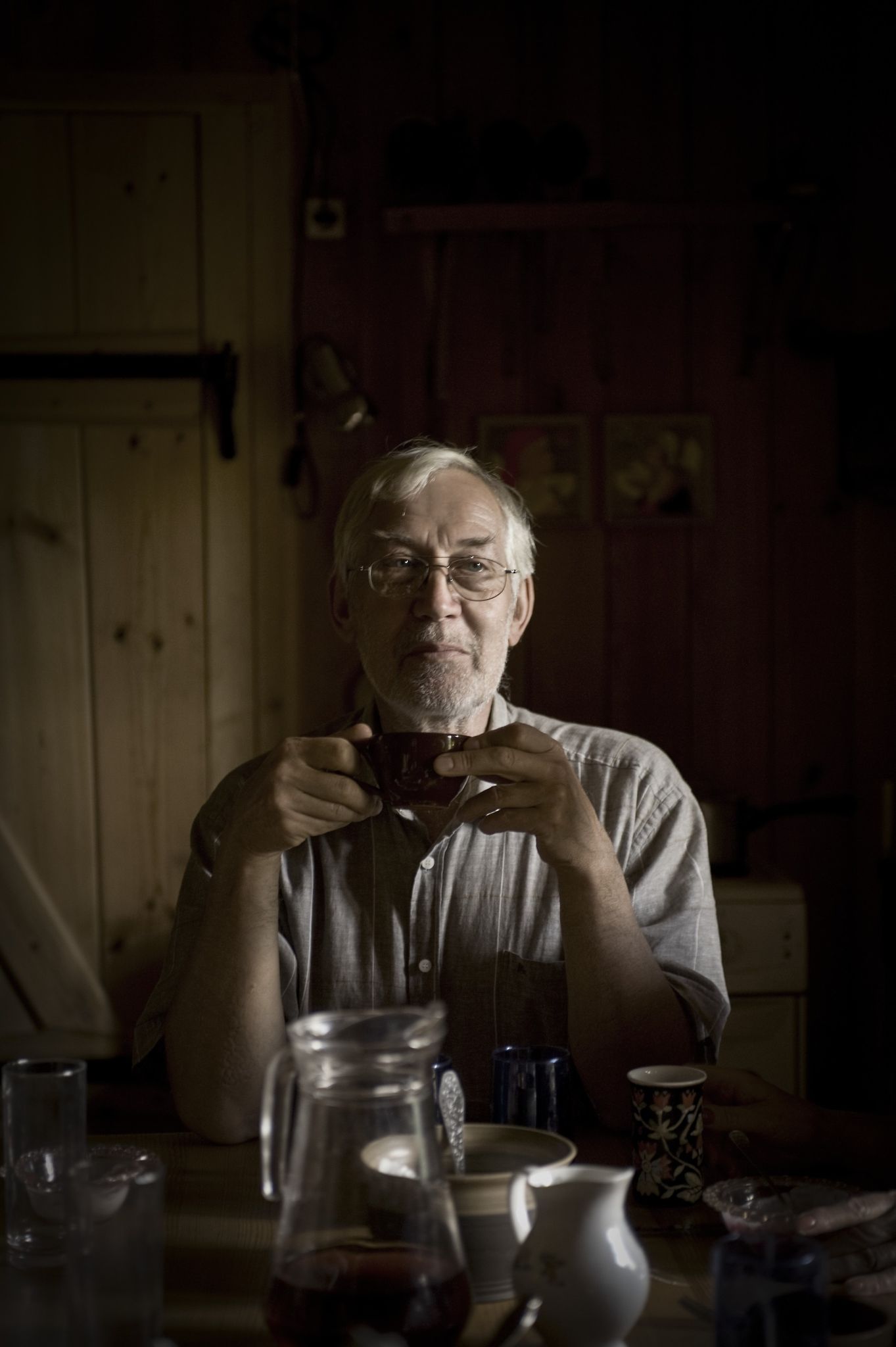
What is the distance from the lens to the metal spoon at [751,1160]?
3.56 feet

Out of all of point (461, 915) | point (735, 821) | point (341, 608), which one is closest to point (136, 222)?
point (341, 608)

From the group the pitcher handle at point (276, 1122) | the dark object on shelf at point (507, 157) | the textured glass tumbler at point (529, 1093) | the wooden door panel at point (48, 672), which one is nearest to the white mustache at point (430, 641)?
the textured glass tumbler at point (529, 1093)

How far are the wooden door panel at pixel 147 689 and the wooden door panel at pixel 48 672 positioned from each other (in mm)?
45

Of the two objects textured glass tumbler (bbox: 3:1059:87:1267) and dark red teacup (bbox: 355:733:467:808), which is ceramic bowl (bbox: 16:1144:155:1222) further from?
dark red teacup (bbox: 355:733:467:808)

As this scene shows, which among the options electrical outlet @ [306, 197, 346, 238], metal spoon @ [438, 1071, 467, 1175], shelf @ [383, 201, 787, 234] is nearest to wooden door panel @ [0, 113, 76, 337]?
electrical outlet @ [306, 197, 346, 238]

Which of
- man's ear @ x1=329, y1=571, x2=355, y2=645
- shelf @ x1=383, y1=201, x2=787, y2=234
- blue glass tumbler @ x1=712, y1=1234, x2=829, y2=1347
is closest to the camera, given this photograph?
blue glass tumbler @ x1=712, y1=1234, x2=829, y2=1347

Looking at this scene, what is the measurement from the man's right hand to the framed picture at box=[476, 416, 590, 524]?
188 centimetres

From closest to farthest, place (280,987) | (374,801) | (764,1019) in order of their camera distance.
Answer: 1. (374,801)
2. (280,987)
3. (764,1019)

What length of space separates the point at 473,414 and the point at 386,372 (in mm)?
243

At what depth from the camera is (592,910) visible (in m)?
1.43

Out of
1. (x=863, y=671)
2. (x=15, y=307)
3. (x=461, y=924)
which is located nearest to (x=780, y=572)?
(x=863, y=671)

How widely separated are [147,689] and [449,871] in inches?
65.0

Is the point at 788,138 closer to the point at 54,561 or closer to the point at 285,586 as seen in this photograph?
the point at 285,586

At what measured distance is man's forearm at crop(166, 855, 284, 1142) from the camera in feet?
4.65
